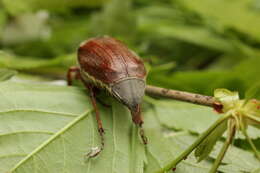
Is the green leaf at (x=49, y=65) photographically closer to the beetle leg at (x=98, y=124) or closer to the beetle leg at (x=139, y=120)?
the beetle leg at (x=98, y=124)

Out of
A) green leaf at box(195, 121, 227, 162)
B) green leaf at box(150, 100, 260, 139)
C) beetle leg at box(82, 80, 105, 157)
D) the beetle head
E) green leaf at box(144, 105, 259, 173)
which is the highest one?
the beetle head

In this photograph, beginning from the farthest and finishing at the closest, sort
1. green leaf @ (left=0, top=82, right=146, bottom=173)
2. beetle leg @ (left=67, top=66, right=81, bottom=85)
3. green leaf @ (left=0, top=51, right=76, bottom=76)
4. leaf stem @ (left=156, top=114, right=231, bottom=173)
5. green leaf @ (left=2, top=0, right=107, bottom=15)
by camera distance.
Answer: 1. green leaf @ (left=2, top=0, right=107, bottom=15)
2. green leaf @ (left=0, top=51, right=76, bottom=76)
3. beetle leg @ (left=67, top=66, right=81, bottom=85)
4. green leaf @ (left=0, top=82, right=146, bottom=173)
5. leaf stem @ (left=156, top=114, right=231, bottom=173)

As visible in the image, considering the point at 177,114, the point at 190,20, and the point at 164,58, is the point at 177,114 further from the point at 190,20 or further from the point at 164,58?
the point at 190,20

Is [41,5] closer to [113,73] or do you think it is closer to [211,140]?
[113,73]

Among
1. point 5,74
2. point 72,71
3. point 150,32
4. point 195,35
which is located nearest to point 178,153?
point 72,71

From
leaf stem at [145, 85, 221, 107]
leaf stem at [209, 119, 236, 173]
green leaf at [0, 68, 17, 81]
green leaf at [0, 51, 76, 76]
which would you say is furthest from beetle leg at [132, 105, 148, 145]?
green leaf at [0, 51, 76, 76]

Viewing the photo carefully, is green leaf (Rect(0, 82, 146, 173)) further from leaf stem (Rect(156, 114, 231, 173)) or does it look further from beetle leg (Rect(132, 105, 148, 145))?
leaf stem (Rect(156, 114, 231, 173))

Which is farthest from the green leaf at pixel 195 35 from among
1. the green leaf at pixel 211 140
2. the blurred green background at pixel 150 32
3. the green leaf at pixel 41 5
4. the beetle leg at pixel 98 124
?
the green leaf at pixel 211 140

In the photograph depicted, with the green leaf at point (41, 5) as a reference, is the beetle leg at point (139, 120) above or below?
below
